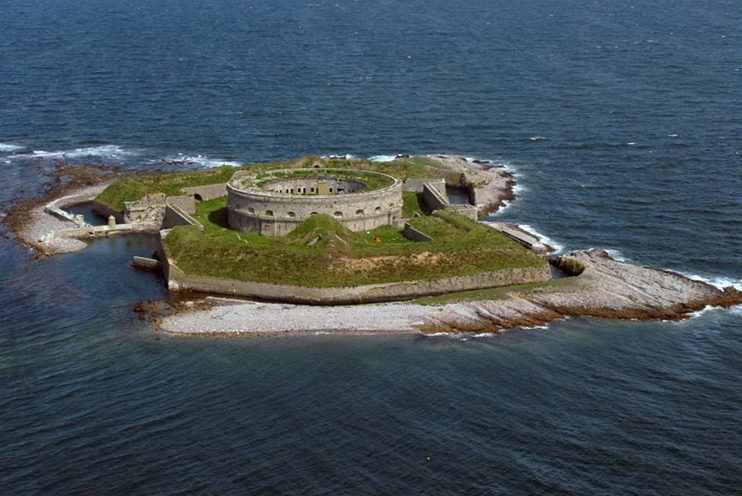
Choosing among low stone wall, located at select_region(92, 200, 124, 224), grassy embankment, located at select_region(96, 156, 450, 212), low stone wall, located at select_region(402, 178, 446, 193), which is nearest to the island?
low stone wall, located at select_region(92, 200, 124, 224)

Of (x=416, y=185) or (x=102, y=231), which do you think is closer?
(x=102, y=231)

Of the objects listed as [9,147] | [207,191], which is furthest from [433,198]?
[9,147]

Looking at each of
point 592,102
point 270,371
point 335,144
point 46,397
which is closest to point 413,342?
point 270,371

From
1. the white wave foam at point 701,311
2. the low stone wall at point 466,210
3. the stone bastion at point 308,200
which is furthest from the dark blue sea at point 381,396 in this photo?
the stone bastion at point 308,200

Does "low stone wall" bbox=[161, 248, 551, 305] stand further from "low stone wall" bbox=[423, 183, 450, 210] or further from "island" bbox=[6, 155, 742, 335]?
"low stone wall" bbox=[423, 183, 450, 210]

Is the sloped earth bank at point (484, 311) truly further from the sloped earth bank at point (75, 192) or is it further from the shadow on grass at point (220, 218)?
the sloped earth bank at point (75, 192)

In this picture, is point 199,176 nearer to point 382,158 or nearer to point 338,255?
point 382,158
